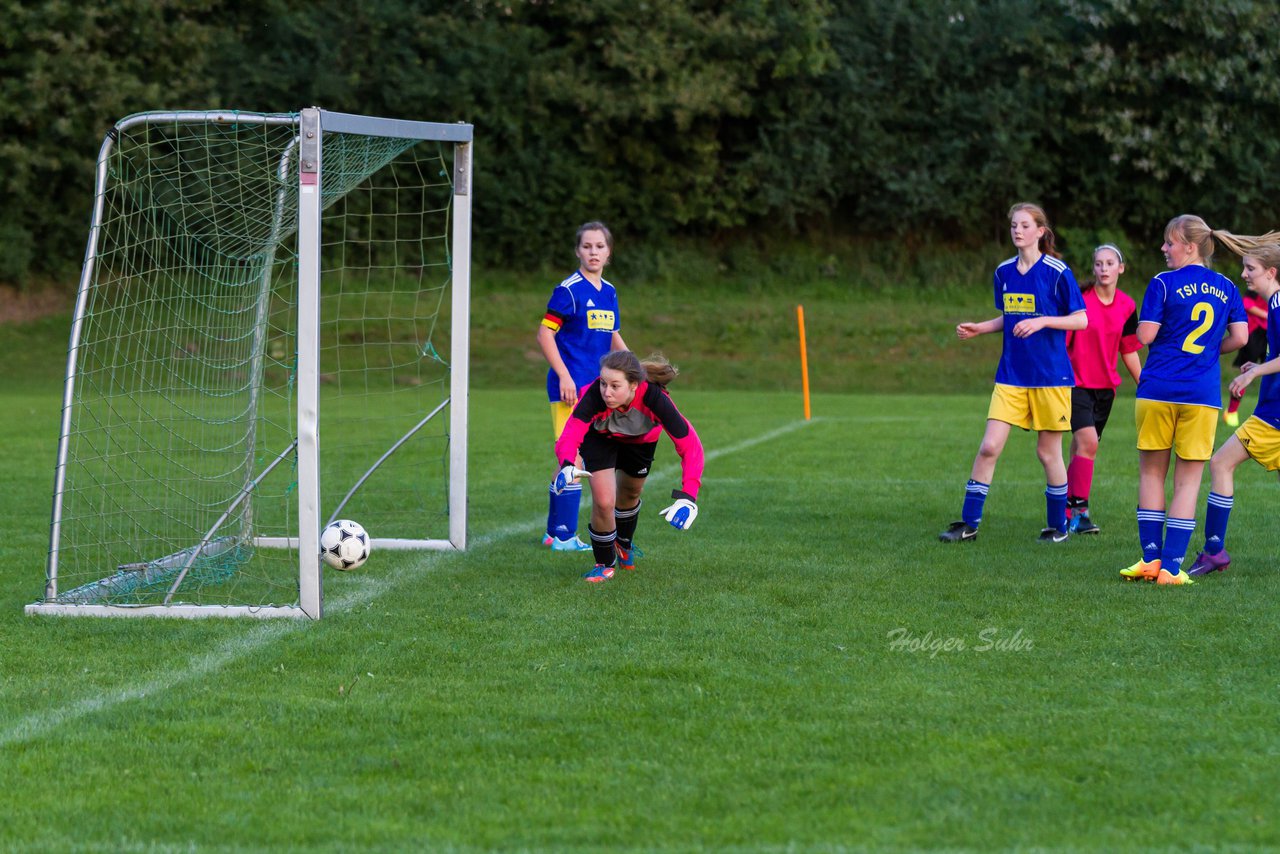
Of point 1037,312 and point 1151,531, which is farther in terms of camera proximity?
point 1037,312

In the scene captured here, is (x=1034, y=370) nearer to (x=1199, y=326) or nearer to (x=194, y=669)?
(x=1199, y=326)

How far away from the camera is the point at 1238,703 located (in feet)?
15.2

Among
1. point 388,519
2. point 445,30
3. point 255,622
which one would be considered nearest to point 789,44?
point 445,30

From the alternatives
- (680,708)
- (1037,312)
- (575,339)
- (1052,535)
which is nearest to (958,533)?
(1052,535)

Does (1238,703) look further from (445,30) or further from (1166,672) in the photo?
(445,30)

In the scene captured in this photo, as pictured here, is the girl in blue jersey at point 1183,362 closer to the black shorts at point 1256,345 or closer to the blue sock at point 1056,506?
the blue sock at point 1056,506

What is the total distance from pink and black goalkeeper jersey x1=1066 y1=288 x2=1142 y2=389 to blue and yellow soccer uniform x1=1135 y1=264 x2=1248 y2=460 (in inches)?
80.7

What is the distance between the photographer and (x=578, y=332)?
7859 millimetres

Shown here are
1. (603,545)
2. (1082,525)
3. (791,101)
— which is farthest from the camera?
(791,101)

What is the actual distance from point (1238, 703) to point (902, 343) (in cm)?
2278

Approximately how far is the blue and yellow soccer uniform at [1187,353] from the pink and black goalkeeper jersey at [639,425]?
2266mm

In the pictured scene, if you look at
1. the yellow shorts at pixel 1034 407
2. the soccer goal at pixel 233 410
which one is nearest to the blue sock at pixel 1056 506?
the yellow shorts at pixel 1034 407

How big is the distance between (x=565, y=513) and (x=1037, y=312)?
2.97 metres

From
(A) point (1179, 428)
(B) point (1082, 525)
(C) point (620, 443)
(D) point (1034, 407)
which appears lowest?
(B) point (1082, 525)
